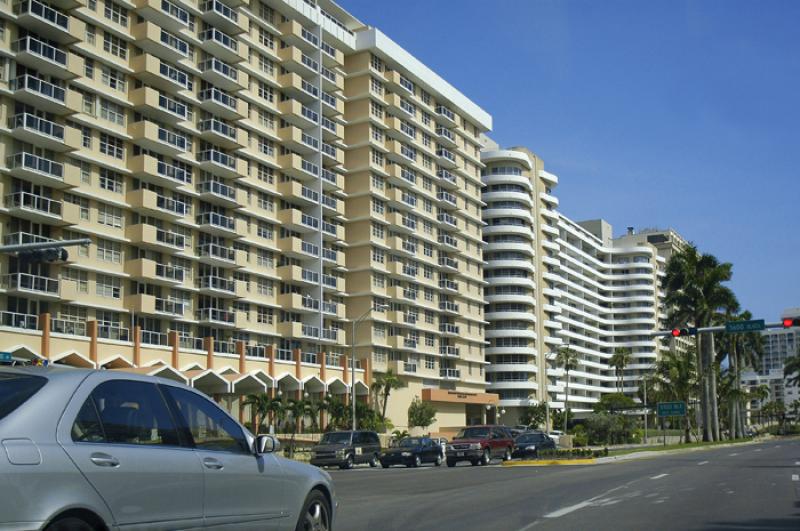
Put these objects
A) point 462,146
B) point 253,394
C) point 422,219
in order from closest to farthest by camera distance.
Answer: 1. point 253,394
2. point 422,219
3. point 462,146

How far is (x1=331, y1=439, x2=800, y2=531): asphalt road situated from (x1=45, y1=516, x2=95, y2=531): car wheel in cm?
775

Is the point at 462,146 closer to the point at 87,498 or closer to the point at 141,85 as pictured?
the point at 141,85

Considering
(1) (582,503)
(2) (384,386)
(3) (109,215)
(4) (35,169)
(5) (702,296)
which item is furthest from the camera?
(2) (384,386)

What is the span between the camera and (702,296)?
75.1 meters

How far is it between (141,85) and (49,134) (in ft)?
31.9

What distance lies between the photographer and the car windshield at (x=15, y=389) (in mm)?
5879

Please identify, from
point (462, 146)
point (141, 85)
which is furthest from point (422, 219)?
point (141, 85)

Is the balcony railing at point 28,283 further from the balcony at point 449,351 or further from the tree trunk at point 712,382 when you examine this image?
the balcony at point 449,351

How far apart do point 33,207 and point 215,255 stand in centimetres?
1546

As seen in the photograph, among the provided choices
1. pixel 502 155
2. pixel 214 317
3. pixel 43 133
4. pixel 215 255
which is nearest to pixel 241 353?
pixel 214 317

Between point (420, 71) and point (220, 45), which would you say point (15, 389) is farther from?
point (420, 71)

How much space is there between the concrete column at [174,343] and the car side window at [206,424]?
5285cm

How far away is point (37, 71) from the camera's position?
5341 cm

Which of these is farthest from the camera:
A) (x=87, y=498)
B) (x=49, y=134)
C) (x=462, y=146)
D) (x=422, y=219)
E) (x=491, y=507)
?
(x=462, y=146)
